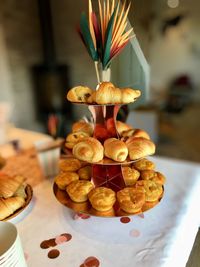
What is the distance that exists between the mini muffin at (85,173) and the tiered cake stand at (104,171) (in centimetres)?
2

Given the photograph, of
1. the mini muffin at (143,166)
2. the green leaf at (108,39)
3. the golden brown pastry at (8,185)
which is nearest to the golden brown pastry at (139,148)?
the mini muffin at (143,166)

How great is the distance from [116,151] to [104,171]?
14 centimetres

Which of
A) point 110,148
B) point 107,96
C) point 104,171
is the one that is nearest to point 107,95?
point 107,96

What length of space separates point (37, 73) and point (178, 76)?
2.15 metres

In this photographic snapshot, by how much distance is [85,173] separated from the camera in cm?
73

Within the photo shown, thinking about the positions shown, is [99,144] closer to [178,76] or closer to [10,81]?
[10,81]

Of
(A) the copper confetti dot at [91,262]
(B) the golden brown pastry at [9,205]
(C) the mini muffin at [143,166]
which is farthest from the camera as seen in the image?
(C) the mini muffin at [143,166]

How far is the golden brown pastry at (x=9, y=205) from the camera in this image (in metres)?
0.64

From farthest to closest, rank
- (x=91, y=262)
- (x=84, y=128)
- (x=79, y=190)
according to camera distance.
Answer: (x=84, y=128) → (x=79, y=190) → (x=91, y=262)

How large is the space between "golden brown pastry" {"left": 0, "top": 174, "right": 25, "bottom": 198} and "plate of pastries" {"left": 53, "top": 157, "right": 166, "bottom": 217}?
0.37 feet

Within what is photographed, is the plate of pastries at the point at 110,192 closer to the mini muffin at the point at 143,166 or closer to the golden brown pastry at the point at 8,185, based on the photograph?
the mini muffin at the point at 143,166

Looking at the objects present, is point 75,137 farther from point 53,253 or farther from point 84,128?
point 53,253

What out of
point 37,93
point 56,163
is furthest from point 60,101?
point 56,163

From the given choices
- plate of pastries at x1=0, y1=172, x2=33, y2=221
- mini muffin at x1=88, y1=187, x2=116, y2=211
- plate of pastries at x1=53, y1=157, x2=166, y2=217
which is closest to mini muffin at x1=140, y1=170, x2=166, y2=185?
plate of pastries at x1=53, y1=157, x2=166, y2=217
